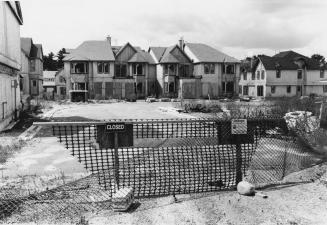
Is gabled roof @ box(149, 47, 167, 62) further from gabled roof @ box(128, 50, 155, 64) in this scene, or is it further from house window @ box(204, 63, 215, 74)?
house window @ box(204, 63, 215, 74)

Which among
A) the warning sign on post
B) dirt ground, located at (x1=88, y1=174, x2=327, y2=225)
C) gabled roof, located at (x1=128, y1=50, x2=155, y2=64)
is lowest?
dirt ground, located at (x1=88, y1=174, x2=327, y2=225)

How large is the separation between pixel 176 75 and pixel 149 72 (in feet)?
16.1

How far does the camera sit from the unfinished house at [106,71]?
5212cm

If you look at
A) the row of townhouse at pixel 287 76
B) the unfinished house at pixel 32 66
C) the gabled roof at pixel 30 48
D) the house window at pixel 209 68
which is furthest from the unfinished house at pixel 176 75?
the gabled roof at pixel 30 48

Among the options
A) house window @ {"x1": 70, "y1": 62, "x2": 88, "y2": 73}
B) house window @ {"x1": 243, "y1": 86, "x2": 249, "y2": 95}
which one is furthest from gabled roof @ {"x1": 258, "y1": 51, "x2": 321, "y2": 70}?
house window @ {"x1": 70, "y1": 62, "x2": 88, "y2": 73}

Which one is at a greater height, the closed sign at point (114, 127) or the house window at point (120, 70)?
the house window at point (120, 70)

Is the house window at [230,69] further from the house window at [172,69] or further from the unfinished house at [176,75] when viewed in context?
the house window at [172,69]

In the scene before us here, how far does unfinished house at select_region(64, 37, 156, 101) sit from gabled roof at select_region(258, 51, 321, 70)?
19897 millimetres

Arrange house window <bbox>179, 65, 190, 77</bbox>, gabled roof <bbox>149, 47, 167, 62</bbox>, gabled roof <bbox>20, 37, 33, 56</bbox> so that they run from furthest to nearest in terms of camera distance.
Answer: gabled roof <bbox>20, 37, 33, 56</bbox> → gabled roof <bbox>149, 47, 167, 62</bbox> → house window <bbox>179, 65, 190, 77</bbox>

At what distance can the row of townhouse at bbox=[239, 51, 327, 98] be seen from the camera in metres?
58.1

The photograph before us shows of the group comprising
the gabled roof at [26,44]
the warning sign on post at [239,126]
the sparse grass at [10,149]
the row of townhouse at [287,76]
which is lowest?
the sparse grass at [10,149]

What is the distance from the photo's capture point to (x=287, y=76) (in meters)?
59.0

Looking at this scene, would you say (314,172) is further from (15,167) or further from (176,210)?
(15,167)

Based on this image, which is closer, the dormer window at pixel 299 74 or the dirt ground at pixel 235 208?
the dirt ground at pixel 235 208
